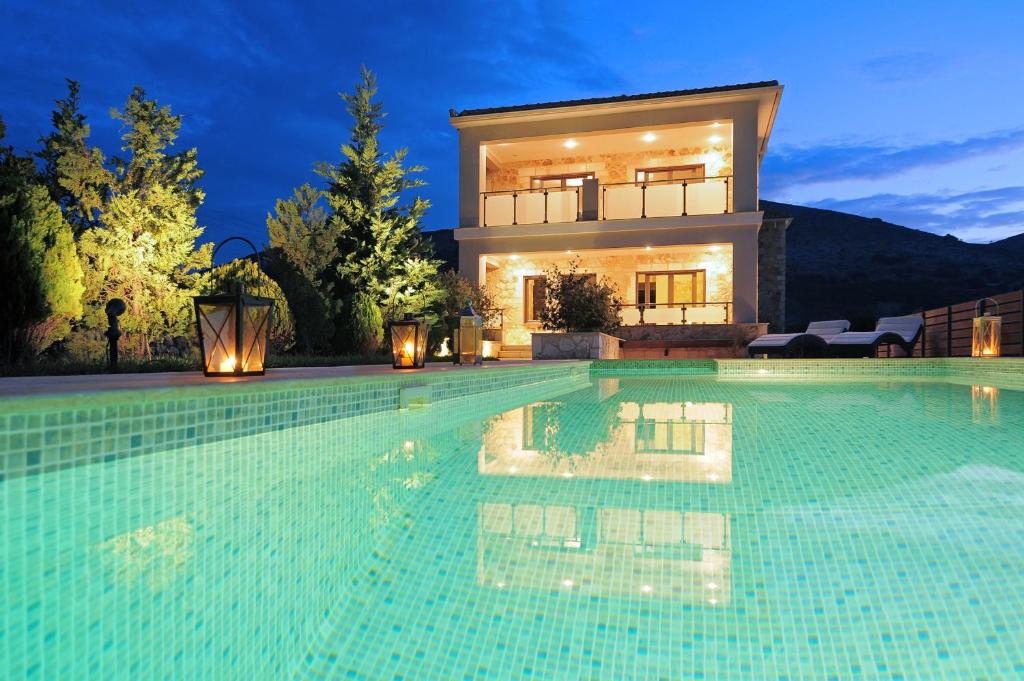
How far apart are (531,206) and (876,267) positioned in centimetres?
4265

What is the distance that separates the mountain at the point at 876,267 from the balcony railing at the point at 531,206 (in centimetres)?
2297

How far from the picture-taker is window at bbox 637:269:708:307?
16.0 metres

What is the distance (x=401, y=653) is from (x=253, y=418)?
1616mm

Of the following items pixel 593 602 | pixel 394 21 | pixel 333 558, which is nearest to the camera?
pixel 593 602

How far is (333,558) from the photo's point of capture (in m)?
2.13

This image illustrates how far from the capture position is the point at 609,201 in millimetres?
15078

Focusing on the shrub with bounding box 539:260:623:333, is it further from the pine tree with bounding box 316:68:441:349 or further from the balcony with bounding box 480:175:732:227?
the balcony with bounding box 480:175:732:227

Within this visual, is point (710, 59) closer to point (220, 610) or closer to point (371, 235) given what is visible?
point (371, 235)

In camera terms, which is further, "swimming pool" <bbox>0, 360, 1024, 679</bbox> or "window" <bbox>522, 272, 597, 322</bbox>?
"window" <bbox>522, 272, 597, 322</bbox>

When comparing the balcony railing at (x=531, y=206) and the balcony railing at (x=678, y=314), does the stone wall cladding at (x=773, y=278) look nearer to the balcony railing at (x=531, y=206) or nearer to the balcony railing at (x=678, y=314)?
the balcony railing at (x=678, y=314)

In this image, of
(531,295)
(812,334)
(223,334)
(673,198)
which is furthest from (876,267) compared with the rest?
(223,334)

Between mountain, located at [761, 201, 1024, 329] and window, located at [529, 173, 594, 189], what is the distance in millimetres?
28348

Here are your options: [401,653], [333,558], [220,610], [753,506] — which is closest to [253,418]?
[333,558]

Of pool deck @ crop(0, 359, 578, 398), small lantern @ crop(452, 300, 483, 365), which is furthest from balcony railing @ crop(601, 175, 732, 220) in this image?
pool deck @ crop(0, 359, 578, 398)
